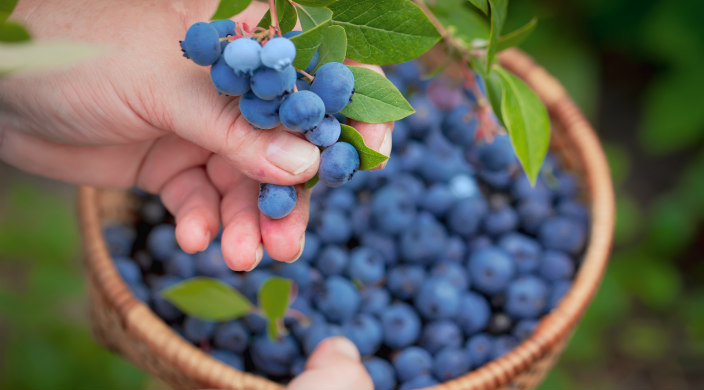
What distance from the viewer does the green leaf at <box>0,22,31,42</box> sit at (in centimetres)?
33

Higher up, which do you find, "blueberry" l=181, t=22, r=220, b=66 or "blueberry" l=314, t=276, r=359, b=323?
"blueberry" l=181, t=22, r=220, b=66

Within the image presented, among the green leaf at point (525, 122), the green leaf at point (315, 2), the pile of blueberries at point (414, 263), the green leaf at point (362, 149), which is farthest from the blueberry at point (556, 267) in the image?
the green leaf at point (315, 2)

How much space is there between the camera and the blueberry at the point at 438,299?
0.97m

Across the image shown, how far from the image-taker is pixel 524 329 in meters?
0.96

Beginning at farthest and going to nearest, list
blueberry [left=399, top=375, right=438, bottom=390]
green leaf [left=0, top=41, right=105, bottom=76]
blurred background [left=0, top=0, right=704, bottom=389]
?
1. blurred background [left=0, top=0, right=704, bottom=389]
2. blueberry [left=399, top=375, right=438, bottom=390]
3. green leaf [left=0, top=41, right=105, bottom=76]

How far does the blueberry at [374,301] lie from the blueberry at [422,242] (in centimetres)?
8

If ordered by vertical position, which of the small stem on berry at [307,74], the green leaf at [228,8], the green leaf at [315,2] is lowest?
the small stem on berry at [307,74]

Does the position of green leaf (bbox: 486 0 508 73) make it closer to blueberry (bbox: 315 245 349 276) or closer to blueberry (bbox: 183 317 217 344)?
blueberry (bbox: 315 245 349 276)

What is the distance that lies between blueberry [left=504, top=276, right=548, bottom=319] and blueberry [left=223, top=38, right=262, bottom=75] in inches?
26.6

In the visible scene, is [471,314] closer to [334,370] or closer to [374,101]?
[334,370]

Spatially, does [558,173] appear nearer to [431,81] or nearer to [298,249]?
[431,81]

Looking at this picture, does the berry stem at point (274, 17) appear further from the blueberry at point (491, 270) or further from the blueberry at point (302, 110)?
the blueberry at point (491, 270)

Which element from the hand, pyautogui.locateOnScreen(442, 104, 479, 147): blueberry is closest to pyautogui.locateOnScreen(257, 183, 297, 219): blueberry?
the hand

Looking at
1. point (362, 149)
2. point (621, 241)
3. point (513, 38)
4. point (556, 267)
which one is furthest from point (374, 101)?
point (621, 241)
